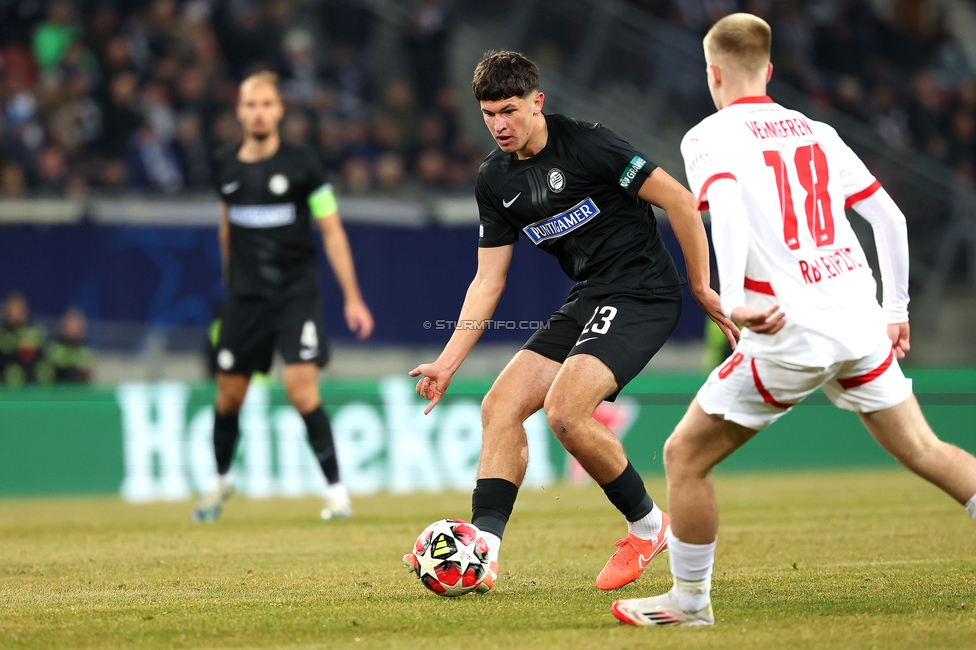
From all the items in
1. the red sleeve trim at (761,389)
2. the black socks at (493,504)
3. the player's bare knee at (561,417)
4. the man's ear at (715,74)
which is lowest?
the black socks at (493,504)

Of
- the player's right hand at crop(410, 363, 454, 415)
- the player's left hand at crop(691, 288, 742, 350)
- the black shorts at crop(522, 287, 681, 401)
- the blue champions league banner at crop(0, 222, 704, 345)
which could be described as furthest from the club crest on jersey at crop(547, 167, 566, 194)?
the blue champions league banner at crop(0, 222, 704, 345)

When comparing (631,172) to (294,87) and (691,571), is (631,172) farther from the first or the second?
(294,87)

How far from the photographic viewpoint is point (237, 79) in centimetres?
1648

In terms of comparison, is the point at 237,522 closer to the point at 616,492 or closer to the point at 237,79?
the point at 616,492

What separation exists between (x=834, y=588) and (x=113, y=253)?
418 inches

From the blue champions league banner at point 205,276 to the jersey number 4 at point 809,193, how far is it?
997 cm

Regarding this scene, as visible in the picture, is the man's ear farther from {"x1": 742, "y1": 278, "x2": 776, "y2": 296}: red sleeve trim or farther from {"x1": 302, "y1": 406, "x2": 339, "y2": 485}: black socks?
{"x1": 302, "y1": 406, "x2": 339, "y2": 485}: black socks

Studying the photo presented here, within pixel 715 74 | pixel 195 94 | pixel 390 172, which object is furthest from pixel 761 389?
pixel 195 94

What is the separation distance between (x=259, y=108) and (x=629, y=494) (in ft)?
14.7

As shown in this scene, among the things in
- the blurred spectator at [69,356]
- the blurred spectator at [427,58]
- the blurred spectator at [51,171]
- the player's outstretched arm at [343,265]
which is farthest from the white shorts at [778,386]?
the blurred spectator at [427,58]

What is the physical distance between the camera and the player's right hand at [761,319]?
400cm

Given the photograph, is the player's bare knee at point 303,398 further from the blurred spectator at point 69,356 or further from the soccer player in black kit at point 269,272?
the blurred spectator at point 69,356

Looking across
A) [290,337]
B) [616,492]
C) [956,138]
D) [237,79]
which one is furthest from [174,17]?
[616,492]

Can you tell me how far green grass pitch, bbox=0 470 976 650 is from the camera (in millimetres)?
4195
